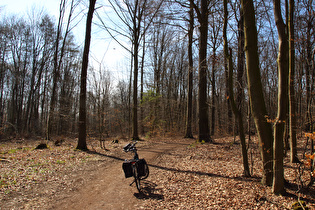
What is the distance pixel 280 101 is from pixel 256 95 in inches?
27.0

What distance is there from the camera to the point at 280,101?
3.93 m

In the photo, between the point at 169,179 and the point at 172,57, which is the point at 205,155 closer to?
the point at 169,179

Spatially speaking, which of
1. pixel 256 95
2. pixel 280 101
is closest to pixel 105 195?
pixel 256 95

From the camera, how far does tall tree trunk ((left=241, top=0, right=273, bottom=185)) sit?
447cm

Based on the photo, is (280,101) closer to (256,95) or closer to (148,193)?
(256,95)

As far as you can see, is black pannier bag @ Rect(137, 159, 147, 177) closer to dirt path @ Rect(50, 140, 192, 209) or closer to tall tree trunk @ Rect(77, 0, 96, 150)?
dirt path @ Rect(50, 140, 192, 209)

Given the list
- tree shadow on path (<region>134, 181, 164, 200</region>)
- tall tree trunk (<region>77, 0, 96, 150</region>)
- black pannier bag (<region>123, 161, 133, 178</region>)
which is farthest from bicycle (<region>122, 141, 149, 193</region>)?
tall tree trunk (<region>77, 0, 96, 150</region>)

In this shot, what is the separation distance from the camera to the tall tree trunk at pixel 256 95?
14.7 ft

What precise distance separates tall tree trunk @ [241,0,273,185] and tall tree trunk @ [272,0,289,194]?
37 cm

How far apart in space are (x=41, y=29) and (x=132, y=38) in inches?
622

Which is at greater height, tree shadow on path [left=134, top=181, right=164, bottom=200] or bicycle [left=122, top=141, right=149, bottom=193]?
bicycle [left=122, top=141, right=149, bottom=193]

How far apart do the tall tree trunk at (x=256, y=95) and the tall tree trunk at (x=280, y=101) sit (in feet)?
1.21

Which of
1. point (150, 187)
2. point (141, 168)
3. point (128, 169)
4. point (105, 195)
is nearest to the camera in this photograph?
point (105, 195)

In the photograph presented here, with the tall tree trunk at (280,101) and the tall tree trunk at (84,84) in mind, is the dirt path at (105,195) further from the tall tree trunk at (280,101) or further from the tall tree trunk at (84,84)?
the tall tree trunk at (84,84)
